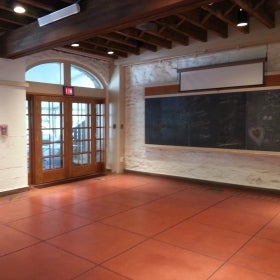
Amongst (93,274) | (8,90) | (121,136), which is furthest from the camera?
(121,136)

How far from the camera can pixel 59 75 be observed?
254 inches

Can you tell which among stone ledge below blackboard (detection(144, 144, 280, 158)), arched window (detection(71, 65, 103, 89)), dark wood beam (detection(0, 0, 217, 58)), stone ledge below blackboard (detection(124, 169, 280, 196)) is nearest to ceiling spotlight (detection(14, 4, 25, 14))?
dark wood beam (detection(0, 0, 217, 58))

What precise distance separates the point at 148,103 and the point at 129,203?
2827 mm

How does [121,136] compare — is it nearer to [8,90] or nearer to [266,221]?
[8,90]

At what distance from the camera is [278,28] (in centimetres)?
500

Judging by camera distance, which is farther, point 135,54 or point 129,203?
point 135,54

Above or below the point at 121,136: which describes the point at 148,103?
above

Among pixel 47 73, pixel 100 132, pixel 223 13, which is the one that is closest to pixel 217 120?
pixel 223 13

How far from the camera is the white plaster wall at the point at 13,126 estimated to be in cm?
527

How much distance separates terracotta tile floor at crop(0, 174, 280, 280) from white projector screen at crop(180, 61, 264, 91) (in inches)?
81.1

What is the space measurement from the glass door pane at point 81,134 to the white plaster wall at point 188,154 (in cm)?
97

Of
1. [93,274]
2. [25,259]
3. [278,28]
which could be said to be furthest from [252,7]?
[25,259]

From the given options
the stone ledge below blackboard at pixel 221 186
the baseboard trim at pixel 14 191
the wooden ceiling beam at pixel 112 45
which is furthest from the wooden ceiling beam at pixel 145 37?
the baseboard trim at pixel 14 191

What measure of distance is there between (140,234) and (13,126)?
3.29 meters
